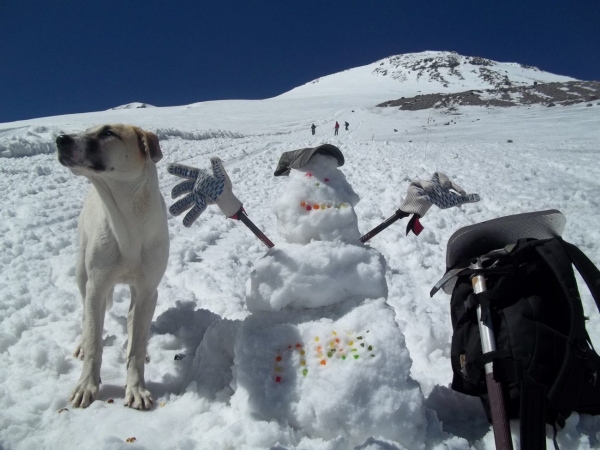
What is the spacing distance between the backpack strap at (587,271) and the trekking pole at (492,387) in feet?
1.38

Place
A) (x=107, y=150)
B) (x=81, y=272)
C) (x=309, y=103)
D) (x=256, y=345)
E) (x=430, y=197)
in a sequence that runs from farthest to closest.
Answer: (x=309, y=103), (x=81, y=272), (x=430, y=197), (x=107, y=150), (x=256, y=345)

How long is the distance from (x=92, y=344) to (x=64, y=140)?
1.16 m

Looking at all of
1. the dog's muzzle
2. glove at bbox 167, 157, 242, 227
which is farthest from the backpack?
the dog's muzzle

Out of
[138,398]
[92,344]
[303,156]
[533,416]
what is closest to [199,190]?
[303,156]

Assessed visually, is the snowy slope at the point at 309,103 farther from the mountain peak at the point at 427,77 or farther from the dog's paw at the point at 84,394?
the dog's paw at the point at 84,394

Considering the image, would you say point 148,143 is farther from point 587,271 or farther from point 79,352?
point 587,271

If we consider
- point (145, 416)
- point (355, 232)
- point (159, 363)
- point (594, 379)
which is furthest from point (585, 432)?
point (159, 363)

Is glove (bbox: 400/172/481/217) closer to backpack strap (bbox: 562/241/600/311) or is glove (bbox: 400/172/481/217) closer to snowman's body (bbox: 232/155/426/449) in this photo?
snowman's body (bbox: 232/155/426/449)

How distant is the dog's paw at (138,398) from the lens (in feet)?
6.80

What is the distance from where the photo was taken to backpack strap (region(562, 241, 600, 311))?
5.65 feet

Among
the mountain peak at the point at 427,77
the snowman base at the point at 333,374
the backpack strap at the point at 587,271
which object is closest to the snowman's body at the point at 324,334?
the snowman base at the point at 333,374

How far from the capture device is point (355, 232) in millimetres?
2135

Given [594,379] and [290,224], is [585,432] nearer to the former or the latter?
[594,379]

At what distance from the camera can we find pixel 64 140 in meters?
1.99
